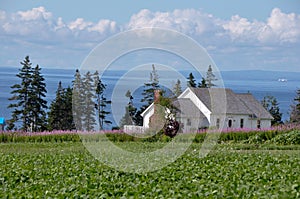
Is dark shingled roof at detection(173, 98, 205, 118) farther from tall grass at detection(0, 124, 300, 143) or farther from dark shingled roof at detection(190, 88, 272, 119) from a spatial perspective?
tall grass at detection(0, 124, 300, 143)

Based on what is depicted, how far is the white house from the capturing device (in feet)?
95.6

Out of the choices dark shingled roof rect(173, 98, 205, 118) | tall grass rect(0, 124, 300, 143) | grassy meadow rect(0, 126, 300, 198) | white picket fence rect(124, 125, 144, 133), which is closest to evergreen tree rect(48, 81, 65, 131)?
dark shingled roof rect(173, 98, 205, 118)

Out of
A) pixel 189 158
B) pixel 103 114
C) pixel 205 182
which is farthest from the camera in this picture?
pixel 103 114

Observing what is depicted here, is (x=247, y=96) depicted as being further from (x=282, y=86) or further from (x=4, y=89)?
(x=282, y=86)

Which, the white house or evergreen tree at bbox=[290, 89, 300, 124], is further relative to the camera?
evergreen tree at bbox=[290, 89, 300, 124]

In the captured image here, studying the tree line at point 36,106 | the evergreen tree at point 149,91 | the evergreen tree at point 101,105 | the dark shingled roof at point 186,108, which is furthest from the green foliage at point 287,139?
the tree line at point 36,106

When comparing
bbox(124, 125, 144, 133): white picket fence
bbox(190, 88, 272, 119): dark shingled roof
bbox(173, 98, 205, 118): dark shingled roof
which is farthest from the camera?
bbox(190, 88, 272, 119): dark shingled roof

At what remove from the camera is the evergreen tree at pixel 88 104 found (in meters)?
24.8

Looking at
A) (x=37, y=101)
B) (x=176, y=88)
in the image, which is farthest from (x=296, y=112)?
(x=37, y=101)

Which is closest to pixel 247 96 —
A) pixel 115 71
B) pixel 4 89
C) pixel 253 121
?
pixel 253 121

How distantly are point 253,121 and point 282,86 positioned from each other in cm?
9769

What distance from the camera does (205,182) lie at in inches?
386

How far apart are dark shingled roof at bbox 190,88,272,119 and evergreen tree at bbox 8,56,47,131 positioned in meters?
10.1

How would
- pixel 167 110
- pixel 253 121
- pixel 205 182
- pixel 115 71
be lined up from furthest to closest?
pixel 253 121 → pixel 167 110 → pixel 115 71 → pixel 205 182
